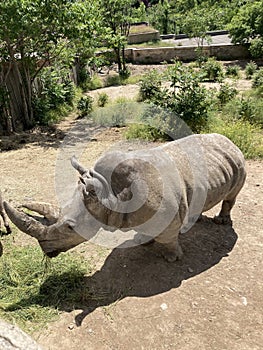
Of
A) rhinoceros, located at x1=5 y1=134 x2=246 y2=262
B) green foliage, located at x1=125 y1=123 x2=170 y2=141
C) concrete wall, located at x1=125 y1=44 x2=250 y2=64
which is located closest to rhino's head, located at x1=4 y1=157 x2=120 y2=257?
rhinoceros, located at x1=5 y1=134 x2=246 y2=262

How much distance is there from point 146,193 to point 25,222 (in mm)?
1415

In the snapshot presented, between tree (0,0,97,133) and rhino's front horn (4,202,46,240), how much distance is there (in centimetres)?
789

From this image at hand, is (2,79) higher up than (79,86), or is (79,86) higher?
(2,79)

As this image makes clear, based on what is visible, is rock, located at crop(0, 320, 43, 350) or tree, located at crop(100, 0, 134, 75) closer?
rock, located at crop(0, 320, 43, 350)

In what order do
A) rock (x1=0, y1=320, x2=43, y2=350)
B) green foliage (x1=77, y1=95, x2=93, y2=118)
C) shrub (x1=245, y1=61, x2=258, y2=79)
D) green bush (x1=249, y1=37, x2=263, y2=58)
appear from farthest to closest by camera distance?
green bush (x1=249, y1=37, x2=263, y2=58)
shrub (x1=245, y1=61, x2=258, y2=79)
green foliage (x1=77, y1=95, x2=93, y2=118)
rock (x1=0, y1=320, x2=43, y2=350)

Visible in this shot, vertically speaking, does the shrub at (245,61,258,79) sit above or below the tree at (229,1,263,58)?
below

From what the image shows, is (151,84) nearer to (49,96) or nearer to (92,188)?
(49,96)

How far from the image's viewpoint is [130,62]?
2594 cm

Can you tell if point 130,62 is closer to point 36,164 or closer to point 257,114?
point 257,114

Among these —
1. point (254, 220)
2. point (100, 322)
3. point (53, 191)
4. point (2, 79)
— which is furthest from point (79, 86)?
point (100, 322)

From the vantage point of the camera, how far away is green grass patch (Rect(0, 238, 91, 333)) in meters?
4.37

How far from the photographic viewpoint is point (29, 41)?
11.8 m

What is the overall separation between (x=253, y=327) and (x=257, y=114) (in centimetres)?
802

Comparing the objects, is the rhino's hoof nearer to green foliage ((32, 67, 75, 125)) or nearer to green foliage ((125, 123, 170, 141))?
green foliage ((125, 123, 170, 141))
